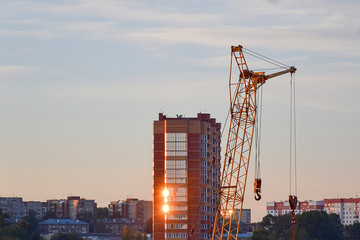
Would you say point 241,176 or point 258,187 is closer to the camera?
point 258,187

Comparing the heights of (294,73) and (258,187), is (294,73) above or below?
above

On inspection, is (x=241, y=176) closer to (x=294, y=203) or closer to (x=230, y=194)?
(x=230, y=194)

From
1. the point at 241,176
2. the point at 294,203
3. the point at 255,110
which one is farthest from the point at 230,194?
the point at 294,203

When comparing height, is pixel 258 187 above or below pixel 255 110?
below

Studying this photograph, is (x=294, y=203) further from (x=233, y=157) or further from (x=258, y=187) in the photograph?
(x=233, y=157)

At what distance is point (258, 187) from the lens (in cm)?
11850

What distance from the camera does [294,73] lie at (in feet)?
424

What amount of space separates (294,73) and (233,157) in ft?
44.3

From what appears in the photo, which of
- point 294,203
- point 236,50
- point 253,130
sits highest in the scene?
point 236,50

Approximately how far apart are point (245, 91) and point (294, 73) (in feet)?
22.1

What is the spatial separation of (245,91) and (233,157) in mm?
8754

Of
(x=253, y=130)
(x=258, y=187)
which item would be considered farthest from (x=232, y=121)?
(x=258, y=187)

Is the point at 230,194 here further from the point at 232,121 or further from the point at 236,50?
the point at 236,50

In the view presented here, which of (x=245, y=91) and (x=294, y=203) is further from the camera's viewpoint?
(x=245, y=91)
